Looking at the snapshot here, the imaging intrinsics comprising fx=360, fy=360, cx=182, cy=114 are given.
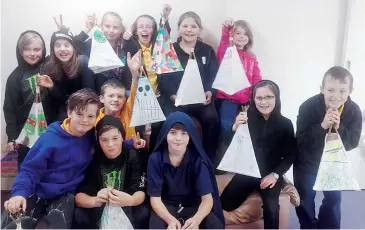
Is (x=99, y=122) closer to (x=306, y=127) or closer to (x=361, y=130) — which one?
(x=306, y=127)

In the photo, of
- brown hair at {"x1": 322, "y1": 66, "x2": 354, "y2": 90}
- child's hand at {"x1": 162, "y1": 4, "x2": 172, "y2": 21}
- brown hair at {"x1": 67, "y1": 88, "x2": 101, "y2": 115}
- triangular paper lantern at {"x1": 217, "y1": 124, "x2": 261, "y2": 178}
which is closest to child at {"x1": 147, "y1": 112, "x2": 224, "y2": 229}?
triangular paper lantern at {"x1": 217, "y1": 124, "x2": 261, "y2": 178}

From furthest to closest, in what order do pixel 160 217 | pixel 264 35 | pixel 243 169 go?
pixel 264 35 < pixel 243 169 < pixel 160 217

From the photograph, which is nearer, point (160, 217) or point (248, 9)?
point (160, 217)

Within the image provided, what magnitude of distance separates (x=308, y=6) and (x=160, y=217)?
3.83 ft

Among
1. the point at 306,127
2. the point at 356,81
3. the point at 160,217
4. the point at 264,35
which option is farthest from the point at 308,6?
the point at 160,217

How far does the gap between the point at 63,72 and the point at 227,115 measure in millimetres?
819

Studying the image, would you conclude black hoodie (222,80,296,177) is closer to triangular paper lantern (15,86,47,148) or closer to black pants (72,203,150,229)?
black pants (72,203,150,229)

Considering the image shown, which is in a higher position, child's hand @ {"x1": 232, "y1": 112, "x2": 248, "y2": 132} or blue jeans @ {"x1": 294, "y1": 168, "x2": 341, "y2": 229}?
child's hand @ {"x1": 232, "y1": 112, "x2": 248, "y2": 132}

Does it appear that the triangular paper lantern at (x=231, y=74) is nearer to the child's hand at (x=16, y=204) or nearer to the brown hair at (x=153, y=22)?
the brown hair at (x=153, y=22)

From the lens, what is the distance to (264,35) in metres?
1.74

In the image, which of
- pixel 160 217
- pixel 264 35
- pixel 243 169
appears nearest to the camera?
pixel 160 217

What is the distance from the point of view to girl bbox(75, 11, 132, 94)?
173cm

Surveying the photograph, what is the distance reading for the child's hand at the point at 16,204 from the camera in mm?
1363

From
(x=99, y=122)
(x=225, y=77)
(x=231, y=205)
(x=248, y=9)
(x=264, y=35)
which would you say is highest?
(x=248, y=9)
